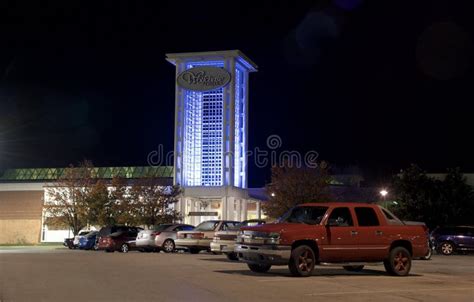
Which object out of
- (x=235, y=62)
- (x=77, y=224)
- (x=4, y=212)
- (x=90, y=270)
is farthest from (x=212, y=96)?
(x=90, y=270)

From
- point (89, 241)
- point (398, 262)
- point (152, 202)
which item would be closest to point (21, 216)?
point (152, 202)

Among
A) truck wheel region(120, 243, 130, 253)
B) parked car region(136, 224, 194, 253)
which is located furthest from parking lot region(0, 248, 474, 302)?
truck wheel region(120, 243, 130, 253)

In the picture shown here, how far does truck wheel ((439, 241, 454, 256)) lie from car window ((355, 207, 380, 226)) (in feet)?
64.7

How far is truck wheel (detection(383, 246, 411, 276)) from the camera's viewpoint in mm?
16844

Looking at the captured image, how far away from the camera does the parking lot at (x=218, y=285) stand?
11.8 meters

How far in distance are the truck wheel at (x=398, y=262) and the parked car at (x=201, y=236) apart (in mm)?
11047

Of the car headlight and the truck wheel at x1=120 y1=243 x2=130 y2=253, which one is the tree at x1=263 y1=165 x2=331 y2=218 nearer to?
the truck wheel at x1=120 y1=243 x2=130 y2=253

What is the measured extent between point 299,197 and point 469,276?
34884 millimetres

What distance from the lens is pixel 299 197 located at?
52.1 metres

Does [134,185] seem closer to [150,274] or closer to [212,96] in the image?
[212,96]

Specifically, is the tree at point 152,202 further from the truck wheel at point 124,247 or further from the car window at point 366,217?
the car window at point 366,217

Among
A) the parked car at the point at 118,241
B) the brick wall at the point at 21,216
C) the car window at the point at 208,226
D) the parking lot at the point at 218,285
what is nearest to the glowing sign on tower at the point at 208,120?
the brick wall at the point at 21,216

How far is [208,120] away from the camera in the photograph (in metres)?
63.8

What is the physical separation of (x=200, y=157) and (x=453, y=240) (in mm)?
32741
